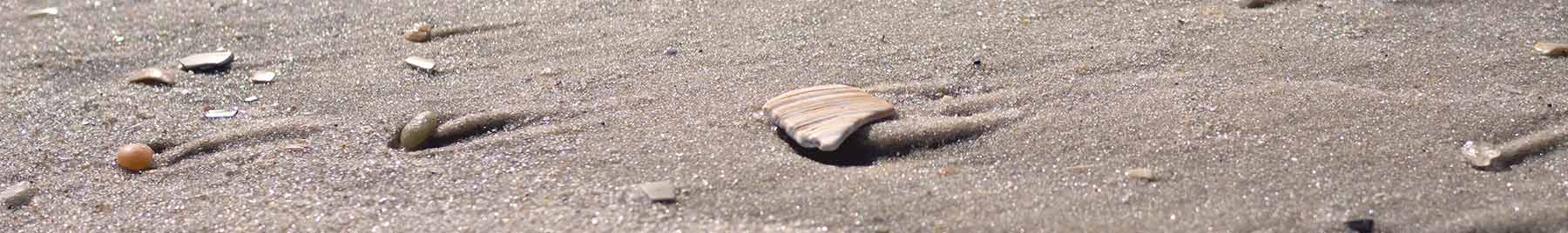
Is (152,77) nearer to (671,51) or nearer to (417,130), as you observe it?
(417,130)

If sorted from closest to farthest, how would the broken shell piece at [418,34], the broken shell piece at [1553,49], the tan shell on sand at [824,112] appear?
the tan shell on sand at [824,112] → the broken shell piece at [1553,49] → the broken shell piece at [418,34]

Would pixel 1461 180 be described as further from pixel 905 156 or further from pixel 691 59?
pixel 691 59

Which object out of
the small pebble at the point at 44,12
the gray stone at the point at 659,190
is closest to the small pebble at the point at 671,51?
the gray stone at the point at 659,190

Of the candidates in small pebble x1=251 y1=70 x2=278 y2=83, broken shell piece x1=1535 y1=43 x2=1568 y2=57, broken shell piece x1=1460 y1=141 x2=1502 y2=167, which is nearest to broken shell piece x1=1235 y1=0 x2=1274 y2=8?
broken shell piece x1=1535 y1=43 x2=1568 y2=57

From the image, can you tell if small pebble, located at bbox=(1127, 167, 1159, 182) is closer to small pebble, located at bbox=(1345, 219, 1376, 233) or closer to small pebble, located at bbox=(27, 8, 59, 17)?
small pebble, located at bbox=(1345, 219, 1376, 233)

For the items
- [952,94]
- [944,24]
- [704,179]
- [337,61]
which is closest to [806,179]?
[704,179]

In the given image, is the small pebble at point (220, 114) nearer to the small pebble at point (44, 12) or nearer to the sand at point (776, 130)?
the sand at point (776, 130)
